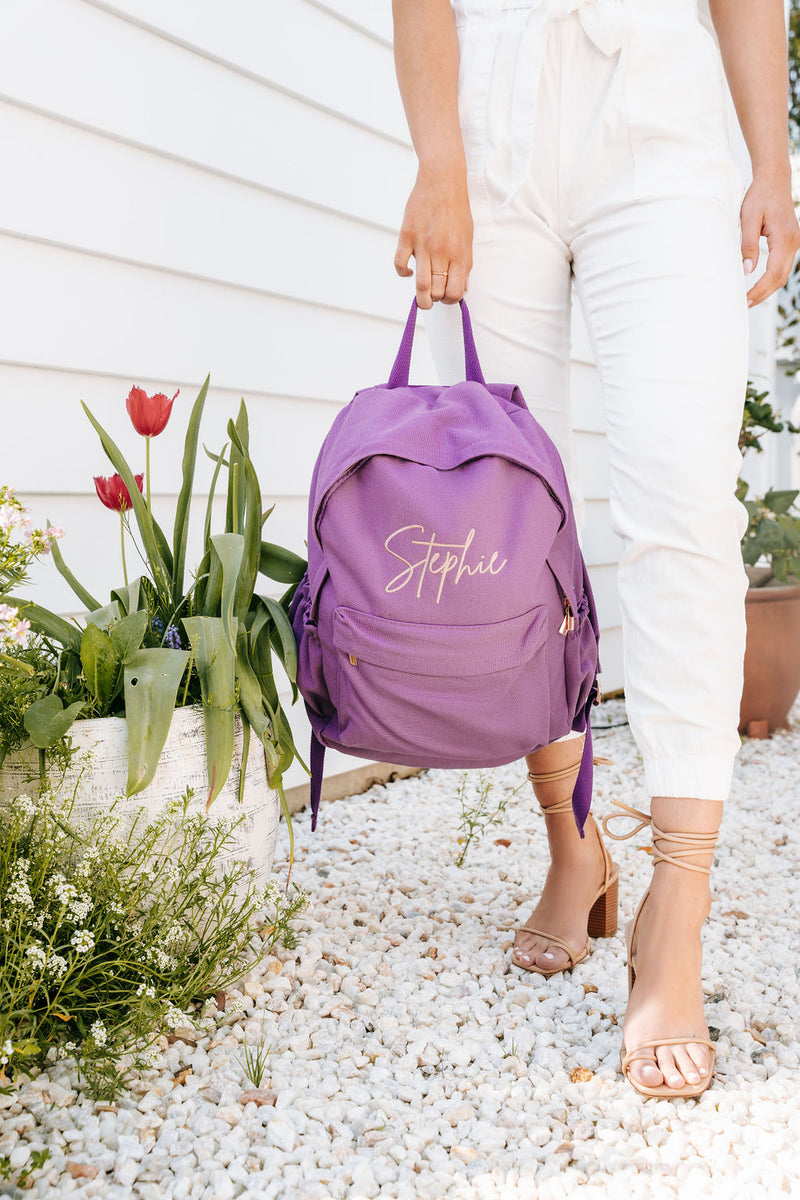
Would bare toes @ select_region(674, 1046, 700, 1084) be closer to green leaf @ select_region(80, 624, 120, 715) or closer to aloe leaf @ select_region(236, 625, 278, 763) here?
aloe leaf @ select_region(236, 625, 278, 763)

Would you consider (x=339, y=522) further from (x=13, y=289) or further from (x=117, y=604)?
(x=13, y=289)

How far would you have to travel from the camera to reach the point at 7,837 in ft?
4.23

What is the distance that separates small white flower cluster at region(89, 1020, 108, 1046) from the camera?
118 cm

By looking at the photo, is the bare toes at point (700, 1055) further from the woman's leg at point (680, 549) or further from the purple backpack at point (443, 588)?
the purple backpack at point (443, 588)

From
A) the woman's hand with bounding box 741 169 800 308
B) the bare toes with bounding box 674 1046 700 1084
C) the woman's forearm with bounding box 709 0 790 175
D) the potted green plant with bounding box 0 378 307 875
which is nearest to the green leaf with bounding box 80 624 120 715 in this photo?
the potted green plant with bounding box 0 378 307 875

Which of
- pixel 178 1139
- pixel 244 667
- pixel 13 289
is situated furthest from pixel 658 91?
pixel 178 1139

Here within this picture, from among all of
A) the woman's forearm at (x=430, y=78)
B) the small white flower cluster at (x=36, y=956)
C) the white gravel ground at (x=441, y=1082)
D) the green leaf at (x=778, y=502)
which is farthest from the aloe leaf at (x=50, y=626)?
the green leaf at (x=778, y=502)

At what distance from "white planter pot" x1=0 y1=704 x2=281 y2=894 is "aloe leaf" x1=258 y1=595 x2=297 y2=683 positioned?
0.40 ft

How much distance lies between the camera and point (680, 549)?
4.31 feet

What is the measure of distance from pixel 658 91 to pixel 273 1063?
4.62ft

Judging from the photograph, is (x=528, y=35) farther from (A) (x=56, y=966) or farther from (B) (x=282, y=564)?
(A) (x=56, y=966)

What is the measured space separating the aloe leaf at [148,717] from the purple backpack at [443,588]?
190 mm

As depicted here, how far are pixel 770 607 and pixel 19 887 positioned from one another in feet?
7.90

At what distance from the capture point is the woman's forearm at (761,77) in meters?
1.45
